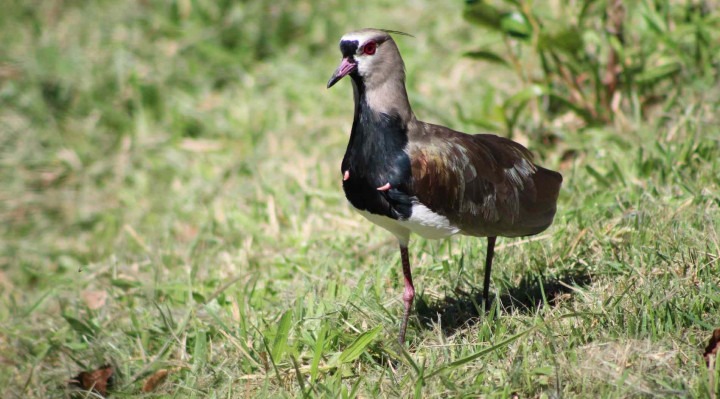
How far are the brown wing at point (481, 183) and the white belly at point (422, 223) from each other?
34 mm

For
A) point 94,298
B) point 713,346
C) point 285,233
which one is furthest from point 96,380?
point 713,346

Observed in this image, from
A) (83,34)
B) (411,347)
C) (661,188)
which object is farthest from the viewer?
(83,34)

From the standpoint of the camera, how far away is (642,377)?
2.88 meters

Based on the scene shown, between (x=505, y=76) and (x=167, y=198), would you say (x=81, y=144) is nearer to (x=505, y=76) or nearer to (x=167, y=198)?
(x=167, y=198)

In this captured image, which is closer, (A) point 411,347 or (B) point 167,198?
(A) point 411,347

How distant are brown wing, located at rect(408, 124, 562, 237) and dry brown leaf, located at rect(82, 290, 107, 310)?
2178 millimetres

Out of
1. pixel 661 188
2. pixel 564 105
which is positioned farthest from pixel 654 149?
pixel 564 105

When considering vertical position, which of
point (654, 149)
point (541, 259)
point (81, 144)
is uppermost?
point (654, 149)

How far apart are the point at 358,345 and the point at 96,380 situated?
47.8 inches

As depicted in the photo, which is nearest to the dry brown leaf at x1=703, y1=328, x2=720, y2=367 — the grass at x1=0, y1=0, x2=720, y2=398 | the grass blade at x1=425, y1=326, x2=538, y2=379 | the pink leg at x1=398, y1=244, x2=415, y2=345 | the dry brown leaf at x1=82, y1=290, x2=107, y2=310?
the grass at x1=0, y1=0, x2=720, y2=398

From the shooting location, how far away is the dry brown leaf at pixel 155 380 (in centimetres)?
362

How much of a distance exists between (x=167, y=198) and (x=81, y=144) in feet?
3.28

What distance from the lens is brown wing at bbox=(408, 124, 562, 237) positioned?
3189 mm

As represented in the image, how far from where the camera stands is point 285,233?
16.3ft
